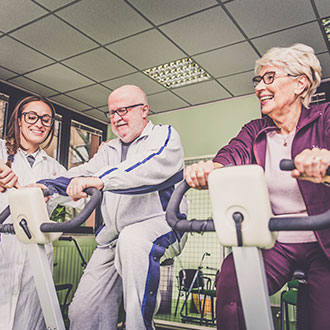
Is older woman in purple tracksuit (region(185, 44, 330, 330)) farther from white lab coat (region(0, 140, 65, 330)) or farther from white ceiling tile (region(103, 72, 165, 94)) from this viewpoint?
white ceiling tile (region(103, 72, 165, 94))

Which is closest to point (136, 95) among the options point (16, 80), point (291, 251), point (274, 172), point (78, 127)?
point (274, 172)

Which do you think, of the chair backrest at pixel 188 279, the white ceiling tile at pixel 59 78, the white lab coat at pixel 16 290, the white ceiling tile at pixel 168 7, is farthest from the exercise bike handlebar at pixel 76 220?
the white ceiling tile at pixel 59 78

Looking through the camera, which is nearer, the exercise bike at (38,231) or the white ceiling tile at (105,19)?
the exercise bike at (38,231)

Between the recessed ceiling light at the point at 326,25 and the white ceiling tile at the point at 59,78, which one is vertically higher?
the white ceiling tile at the point at 59,78

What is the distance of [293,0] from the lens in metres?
3.62

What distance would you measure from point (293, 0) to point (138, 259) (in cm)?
317

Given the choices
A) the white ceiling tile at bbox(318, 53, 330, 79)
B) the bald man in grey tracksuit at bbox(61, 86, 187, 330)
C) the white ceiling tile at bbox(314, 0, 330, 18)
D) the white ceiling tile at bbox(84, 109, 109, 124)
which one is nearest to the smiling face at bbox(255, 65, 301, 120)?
the bald man in grey tracksuit at bbox(61, 86, 187, 330)

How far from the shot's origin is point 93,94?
19.6ft

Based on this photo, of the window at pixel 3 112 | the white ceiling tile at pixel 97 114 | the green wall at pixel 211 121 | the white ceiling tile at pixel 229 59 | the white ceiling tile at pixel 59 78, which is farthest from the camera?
the white ceiling tile at pixel 97 114

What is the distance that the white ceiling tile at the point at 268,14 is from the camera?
370cm

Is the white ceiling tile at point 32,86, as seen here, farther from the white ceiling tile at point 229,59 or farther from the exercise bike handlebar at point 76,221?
the exercise bike handlebar at point 76,221

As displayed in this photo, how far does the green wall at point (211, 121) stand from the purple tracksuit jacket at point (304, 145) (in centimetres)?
441

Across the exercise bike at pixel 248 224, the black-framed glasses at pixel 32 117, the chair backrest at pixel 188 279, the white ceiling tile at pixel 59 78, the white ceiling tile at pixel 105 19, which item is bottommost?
the chair backrest at pixel 188 279

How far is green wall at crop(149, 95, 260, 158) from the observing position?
6.04 m
